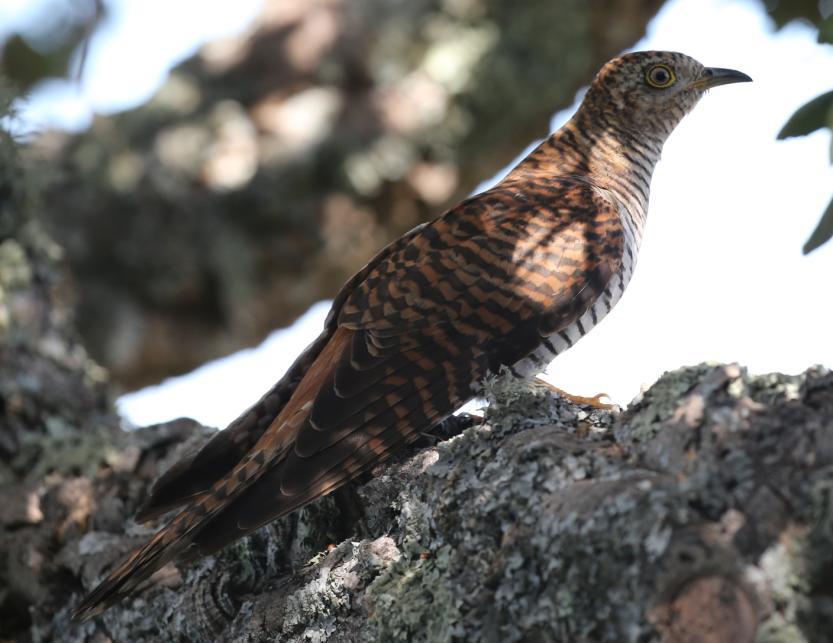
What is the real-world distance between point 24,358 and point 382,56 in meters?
2.49

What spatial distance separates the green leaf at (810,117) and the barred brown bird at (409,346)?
1.11m

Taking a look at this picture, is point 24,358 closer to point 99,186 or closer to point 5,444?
point 5,444

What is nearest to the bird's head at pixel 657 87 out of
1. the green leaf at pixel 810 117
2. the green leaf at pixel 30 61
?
the green leaf at pixel 810 117

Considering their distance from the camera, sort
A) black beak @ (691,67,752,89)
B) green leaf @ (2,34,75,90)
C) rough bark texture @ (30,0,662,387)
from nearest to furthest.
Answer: black beak @ (691,67,752,89) < rough bark texture @ (30,0,662,387) < green leaf @ (2,34,75,90)

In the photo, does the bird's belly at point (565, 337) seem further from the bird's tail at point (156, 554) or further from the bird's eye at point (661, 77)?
the bird's eye at point (661, 77)

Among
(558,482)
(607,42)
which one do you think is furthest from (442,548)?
(607,42)

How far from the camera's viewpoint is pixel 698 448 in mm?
2014

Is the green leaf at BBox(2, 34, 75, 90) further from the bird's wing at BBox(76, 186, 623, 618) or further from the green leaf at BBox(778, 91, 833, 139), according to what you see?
the green leaf at BBox(778, 91, 833, 139)

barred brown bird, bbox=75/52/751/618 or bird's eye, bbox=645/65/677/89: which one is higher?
bird's eye, bbox=645/65/677/89

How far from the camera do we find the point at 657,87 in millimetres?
4547

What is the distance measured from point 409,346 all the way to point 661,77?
2.07m

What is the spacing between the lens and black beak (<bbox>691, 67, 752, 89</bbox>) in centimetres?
450

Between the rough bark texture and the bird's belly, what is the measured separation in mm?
2093

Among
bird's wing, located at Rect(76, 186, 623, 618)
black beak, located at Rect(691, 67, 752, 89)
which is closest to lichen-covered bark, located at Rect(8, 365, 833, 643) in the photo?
bird's wing, located at Rect(76, 186, 623, 618)
